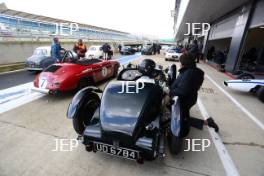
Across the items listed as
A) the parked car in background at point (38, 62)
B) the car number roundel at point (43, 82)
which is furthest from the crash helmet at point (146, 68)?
the parked car in background at point (38, 62)

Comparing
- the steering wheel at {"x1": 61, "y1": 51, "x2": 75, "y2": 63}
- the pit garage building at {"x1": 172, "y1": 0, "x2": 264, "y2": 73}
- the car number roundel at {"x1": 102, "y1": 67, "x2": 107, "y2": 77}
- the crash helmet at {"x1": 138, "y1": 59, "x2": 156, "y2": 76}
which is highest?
the pit garage building at {"x1": 172, "y1": 0, "x2": 264, "y2": 73}

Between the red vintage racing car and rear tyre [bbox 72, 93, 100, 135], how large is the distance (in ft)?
5.47

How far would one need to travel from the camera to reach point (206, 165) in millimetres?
2273

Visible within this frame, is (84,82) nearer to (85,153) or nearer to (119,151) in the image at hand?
(85,153)

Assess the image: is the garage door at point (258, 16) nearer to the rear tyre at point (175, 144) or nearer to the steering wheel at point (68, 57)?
the rear tyre at point (175, 144)

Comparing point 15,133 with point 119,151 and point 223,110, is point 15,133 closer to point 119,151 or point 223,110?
point 119,151

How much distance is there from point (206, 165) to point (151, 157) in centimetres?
96

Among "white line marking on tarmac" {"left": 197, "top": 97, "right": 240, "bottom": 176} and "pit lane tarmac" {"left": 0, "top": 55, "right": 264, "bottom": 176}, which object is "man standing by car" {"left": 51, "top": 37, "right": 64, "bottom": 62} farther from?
"white line marking on tarmac" {"left": 197, "top": 97, "right": 240, "bottom": 176}

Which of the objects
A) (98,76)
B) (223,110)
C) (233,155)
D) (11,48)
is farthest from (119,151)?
(11,48)

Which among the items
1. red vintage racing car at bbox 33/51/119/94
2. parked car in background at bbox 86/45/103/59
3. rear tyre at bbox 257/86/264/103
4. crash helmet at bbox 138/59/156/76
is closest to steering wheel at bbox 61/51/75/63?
red vintage racing car at bbox 33/51/119/94

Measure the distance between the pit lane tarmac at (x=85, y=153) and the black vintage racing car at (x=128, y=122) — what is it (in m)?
0.28

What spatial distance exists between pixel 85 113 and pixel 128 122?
103 centimetres

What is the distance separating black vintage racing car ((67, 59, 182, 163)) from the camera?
1947mm

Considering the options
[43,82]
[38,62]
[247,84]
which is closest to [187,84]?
[43,82]
